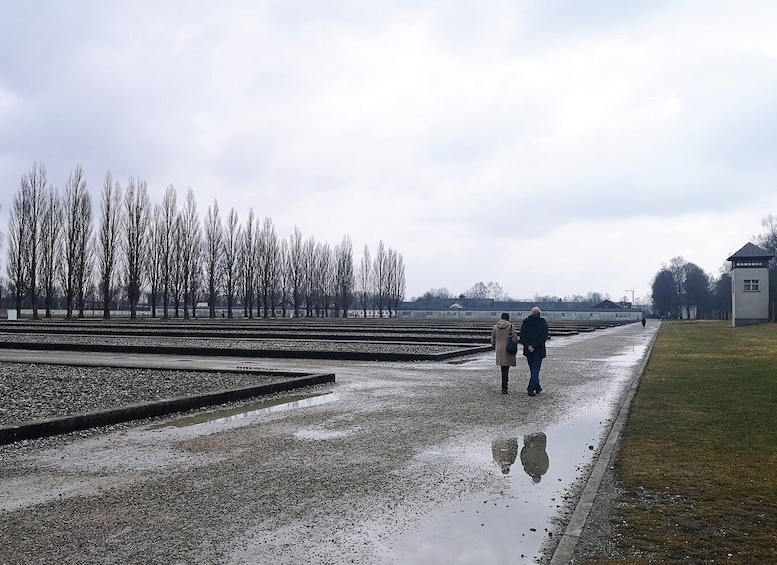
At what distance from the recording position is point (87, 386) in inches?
487

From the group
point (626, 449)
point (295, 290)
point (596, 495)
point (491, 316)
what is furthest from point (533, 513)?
point (491, 316)

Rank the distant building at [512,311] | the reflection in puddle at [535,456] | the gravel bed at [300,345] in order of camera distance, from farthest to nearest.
Result: the distant building at [512,311] → the gravel bed at [300,345] → the reflection in puddle at [535,456]

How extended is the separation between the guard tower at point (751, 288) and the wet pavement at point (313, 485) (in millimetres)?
60686

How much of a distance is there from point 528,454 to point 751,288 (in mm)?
65934

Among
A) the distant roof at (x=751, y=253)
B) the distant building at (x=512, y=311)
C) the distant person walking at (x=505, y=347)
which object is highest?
the distant roof at (x=751, y=253)

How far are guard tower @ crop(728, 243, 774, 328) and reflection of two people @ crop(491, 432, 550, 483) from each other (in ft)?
206

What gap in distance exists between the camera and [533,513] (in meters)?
5.36

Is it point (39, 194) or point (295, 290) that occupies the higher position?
point (39, 194)

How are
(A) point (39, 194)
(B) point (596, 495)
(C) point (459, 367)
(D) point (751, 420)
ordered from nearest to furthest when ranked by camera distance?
(B) point (596, 495)
(D) point (751, 420)
(C) point (459, 367)
(A) point (39, 194)

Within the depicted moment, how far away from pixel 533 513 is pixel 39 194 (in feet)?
234

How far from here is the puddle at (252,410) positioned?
376 inches

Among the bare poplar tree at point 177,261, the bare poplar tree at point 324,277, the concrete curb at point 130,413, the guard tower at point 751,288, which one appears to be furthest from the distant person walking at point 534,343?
the bare poplar tree at point 324,277

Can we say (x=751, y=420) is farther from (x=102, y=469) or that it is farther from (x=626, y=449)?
(x=102, y=469)

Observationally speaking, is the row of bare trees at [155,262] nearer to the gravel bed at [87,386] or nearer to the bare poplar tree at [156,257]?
the bare poplar tree at [156,257]
